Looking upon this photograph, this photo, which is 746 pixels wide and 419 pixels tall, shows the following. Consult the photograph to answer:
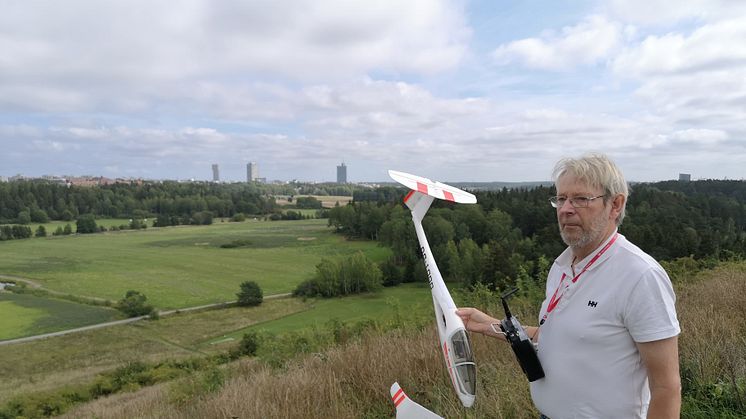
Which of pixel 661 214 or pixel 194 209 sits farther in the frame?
pixel 194 209

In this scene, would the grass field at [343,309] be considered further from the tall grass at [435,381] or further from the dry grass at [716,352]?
the dry grass at [716,352]

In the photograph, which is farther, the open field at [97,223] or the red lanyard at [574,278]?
the open field at [97,223]

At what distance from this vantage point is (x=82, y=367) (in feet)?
99.6

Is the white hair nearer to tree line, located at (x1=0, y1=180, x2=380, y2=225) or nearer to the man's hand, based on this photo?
the man's hand

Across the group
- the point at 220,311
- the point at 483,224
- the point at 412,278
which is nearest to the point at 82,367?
the point at 220,311

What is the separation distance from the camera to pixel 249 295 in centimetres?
4912

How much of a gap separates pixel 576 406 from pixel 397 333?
510cm

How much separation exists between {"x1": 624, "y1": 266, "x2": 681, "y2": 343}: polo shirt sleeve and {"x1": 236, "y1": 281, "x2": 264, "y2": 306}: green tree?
50506 mm

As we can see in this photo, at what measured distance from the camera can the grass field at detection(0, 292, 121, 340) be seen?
3997 centimetres

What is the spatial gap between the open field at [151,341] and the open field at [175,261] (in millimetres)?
6855

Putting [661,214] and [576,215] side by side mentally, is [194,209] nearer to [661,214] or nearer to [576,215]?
Answer: [661,214]

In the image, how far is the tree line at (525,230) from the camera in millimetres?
39438

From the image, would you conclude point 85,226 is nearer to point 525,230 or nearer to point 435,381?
point 525,230

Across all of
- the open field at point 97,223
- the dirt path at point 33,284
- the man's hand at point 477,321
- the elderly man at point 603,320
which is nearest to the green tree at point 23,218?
the open field at point 97,223
